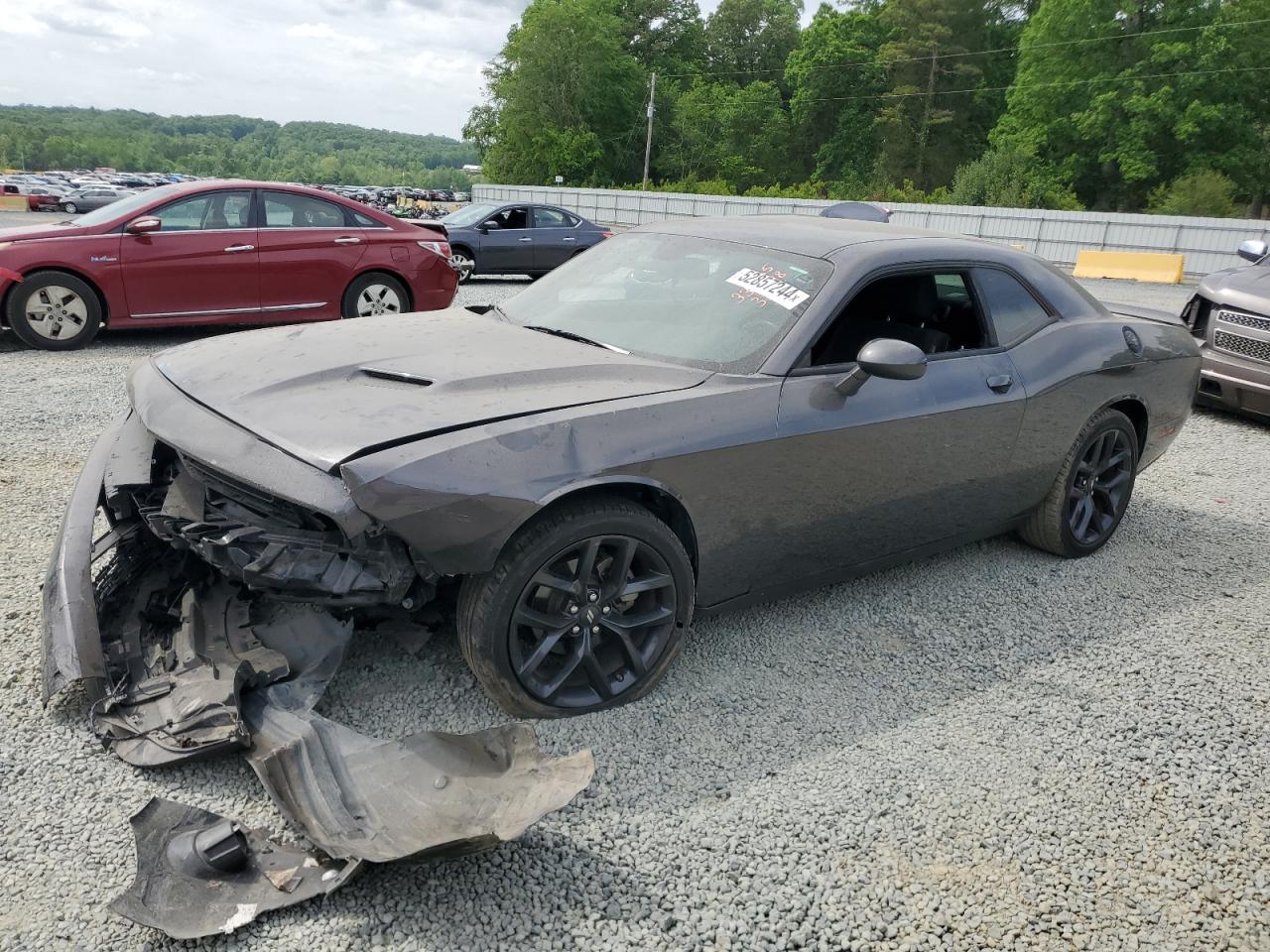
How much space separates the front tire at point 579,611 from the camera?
109 inches

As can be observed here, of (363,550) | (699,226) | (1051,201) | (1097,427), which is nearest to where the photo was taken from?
(363,550)

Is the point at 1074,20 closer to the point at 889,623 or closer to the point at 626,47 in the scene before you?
the point at 626,47

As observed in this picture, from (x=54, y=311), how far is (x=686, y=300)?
6.51 meters

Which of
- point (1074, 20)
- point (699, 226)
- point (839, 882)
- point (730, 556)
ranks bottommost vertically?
point (839, 882)

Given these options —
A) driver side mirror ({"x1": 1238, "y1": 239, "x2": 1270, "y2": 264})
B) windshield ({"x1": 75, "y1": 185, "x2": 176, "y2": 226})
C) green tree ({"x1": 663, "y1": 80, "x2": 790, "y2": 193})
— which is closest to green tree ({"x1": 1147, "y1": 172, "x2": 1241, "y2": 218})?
green tree ({"x1": 663, "y1": 80, "x2": 790, "y2": 193})

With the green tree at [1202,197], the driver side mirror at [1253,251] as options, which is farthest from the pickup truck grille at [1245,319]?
the green tree at [1202,197]

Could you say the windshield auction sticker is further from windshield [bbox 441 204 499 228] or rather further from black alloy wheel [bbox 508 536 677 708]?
windshield [bbox 441 204 499 228]

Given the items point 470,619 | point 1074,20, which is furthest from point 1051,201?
point 470,619

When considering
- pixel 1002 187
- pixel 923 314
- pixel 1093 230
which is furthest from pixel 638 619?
pixel 1002 187

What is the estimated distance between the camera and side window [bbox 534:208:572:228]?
1523 cm

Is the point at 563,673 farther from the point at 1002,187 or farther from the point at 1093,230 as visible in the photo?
the point at 1002,187

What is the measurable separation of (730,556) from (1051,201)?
46.3 m

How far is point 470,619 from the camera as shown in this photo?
Answer: 9.05 feet

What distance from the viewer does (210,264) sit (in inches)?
326
